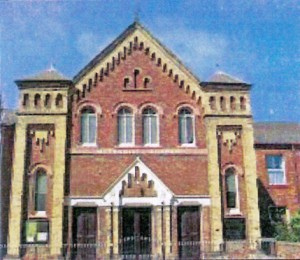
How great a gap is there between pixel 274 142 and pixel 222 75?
5.91 m

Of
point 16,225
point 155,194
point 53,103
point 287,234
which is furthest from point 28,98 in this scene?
point 287,234

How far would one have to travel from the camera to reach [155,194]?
18.2 meters

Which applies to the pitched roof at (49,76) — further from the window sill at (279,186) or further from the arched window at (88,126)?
the window sill at (279,186)

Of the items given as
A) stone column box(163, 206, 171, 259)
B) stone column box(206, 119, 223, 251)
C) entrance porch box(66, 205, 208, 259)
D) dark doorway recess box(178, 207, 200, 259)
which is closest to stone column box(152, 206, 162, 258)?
Answer: entrance porch box(66, 205, 208, 259)

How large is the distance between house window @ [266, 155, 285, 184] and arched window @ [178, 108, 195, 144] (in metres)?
6.48

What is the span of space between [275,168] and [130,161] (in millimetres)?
9042

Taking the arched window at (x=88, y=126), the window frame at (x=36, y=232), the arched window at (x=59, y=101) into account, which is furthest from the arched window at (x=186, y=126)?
the window frame at (x=36, y=232)

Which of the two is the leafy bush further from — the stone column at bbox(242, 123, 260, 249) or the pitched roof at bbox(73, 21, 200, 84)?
the pitched roof at bbox(73, 21, 200, 84)

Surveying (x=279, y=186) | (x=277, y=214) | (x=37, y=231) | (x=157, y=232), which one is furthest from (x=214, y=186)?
(x=37, y=231)

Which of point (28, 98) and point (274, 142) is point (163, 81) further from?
point (274, 142)

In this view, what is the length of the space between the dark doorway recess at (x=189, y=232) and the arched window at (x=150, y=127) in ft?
9.89

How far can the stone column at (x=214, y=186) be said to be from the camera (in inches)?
712

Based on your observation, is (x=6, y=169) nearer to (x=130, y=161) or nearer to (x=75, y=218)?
(x=75, y=218)

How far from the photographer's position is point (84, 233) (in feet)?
58.5
